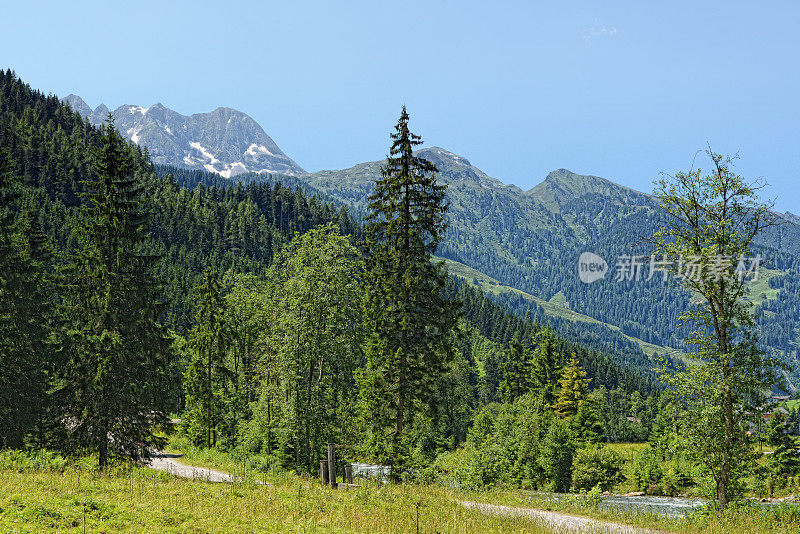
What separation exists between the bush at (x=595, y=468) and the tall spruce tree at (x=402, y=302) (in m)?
30.3

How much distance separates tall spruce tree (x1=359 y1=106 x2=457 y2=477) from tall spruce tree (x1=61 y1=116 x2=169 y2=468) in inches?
417

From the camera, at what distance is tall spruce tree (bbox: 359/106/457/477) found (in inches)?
1053

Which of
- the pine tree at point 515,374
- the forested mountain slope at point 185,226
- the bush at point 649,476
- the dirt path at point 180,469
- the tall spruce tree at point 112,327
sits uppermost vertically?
the forested mountain slope at point 185,226

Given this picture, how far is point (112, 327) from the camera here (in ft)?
83.6

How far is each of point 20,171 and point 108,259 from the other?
541 ft

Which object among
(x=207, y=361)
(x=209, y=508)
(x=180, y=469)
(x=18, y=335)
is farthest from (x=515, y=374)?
(x=209, y=508)

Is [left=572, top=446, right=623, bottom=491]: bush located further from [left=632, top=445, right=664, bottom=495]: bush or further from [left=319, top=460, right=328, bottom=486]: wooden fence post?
[left=319, top=460, right=328, bottom=486]: wooden fence post

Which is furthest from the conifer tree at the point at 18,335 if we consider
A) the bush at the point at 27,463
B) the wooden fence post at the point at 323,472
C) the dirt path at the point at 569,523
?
the dirt path at the point at 569,523

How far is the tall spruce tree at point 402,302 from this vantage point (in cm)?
2675

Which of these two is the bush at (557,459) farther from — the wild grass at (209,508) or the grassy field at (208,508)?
the grassy field at (208,508)

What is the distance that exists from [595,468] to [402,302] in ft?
114

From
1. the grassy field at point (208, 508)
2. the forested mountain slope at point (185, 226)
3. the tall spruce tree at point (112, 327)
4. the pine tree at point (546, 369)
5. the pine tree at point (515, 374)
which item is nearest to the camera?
the grassy field at point (208, 508)

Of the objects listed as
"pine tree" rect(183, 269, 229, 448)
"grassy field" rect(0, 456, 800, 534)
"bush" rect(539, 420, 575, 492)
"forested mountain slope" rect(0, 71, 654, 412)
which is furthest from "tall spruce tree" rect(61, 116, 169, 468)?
"forested mountain slope" rect(0, 71, 654, 412)

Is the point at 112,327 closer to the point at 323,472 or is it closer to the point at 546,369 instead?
the point at 323,472
